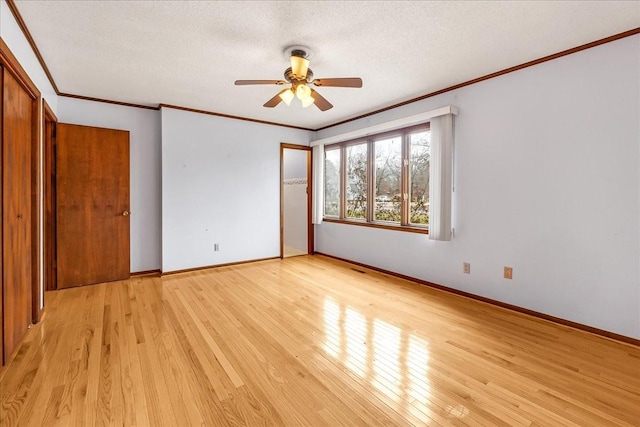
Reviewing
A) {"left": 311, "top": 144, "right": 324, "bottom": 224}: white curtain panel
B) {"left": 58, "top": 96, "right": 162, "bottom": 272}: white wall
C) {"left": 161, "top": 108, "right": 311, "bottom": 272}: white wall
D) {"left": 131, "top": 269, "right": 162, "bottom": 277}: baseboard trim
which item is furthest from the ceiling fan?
{"left": 131, "top": 269, "right": 162, "bottom": 277}: baseboard trim

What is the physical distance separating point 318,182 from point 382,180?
1.31 meters

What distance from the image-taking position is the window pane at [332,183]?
18.2 feet

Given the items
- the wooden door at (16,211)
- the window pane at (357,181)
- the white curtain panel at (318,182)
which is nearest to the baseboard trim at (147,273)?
the wooden door at (16,211)

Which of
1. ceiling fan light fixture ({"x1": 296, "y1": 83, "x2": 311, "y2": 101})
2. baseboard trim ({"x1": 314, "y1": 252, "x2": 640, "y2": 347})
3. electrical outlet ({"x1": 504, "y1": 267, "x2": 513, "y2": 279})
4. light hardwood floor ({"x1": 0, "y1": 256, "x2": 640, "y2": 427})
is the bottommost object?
light hardwood floor ({"x1": 0, "y1": 256, "x2": 640, "y2": 427})

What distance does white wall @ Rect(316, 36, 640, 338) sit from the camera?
2412 millimetres

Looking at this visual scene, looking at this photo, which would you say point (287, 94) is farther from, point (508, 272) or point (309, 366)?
point (508, 272)

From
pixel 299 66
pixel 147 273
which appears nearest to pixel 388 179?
pixel 299 66

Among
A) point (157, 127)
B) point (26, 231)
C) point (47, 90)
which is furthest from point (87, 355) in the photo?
point (157, 127)

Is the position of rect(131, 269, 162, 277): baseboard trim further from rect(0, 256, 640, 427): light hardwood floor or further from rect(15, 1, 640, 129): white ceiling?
rect(15, 1, 640, 129): white ceiling

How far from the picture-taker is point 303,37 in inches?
96.1

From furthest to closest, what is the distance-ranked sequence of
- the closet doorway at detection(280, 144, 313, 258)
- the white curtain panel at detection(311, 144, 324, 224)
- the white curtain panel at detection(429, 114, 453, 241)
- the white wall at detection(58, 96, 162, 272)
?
1. the closet doorway at detection(280, 144, 313, 258)
2. the white curtain panel at detection(311, 144, 324, 224)
3. the white wall at detection(58, 96, 162, 272)
4. the white curtain panel at detection(429, 114, 453, 241)

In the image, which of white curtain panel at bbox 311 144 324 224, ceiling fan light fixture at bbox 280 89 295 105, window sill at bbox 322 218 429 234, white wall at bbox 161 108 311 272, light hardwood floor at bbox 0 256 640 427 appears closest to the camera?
light hardwood floor at bbox 0 256 640 427

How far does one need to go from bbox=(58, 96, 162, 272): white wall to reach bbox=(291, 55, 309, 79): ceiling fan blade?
2789mm

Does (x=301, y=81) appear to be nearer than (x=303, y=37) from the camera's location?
No
